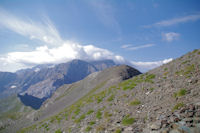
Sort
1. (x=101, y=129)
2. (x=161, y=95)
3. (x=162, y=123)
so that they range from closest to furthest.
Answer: (x=162, y=123)
(x=101, y=129)
(x=161, y=95)

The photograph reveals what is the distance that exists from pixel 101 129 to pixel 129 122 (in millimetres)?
2822

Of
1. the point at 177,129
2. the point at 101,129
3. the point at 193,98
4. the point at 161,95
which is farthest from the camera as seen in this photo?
the point at 161,95

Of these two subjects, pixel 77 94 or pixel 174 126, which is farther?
pixel 77 94

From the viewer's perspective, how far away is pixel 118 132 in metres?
9.08

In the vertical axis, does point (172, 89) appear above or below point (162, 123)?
above

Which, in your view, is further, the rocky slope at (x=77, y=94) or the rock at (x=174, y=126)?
the rocky slope at (x=77, y=94)

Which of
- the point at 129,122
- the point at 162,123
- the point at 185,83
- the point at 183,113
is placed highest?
the point at 185,83

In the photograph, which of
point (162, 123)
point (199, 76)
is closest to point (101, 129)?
point (162, 123)

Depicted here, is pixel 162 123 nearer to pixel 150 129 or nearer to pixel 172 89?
pixel 150 129

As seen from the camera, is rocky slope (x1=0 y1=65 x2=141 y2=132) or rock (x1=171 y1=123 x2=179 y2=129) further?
rocky slope (x1=0 y1=65 x2=141 y2=132)

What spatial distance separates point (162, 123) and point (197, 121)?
189 cm

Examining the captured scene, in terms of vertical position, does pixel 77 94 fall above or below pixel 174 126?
below

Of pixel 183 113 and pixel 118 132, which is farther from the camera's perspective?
pixel 118 132

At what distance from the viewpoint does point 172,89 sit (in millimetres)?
13422
